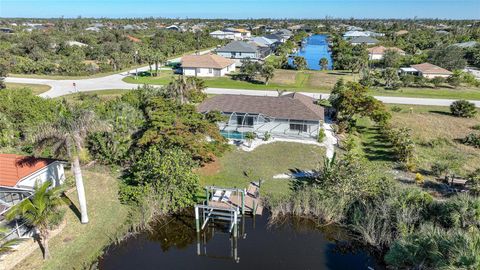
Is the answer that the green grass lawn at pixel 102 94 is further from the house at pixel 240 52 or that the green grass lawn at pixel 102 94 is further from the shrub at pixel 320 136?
the house at pixel 240 52

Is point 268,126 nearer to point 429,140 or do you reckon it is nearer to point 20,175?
point 429,140

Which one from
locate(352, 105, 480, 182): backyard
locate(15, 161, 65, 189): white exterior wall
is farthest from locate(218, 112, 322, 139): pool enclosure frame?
locate(15, 161, 65, 189): white exterior wall

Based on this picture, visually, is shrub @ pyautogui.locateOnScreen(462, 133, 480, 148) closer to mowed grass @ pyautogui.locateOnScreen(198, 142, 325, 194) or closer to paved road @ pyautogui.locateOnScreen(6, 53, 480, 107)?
mowed grass @ pyautogui.locateOnScreen(198, 142, 325, 194)

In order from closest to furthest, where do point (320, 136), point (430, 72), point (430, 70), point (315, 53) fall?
point (320, 136) < point (430, 72) < point (430, 70) < point (315, 53)

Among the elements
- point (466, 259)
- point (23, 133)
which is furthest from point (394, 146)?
point (23, 133)

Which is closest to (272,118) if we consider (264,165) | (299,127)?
(299,127)
